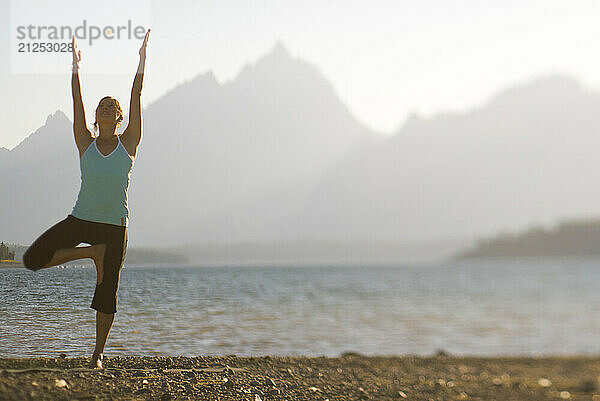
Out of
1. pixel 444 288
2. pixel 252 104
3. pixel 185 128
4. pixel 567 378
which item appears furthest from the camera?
pixel 444 288

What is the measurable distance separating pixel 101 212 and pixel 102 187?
0.17 metres

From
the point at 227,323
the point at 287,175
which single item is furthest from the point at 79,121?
the point at 287,175

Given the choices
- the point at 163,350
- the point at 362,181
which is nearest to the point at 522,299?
the point at 362,181

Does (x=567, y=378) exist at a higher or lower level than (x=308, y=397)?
lower

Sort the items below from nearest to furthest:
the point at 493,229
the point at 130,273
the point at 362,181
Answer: the point at 130,273 < the point at 362,181 < the point at 493,229

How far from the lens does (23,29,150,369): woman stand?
3.68 m

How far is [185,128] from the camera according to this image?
914 centimetres

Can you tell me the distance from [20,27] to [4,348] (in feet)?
10.3

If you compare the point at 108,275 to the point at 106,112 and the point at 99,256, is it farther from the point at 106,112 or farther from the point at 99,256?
the point at 106,112

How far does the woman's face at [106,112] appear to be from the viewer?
3.87 m

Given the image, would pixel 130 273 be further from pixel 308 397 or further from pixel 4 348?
pixel 308 397

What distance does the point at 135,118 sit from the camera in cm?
397

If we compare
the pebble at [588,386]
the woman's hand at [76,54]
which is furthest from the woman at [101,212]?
the pebble at [588,386]

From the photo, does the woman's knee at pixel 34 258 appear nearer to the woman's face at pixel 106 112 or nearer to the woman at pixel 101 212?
the woman at pixel 101 212
